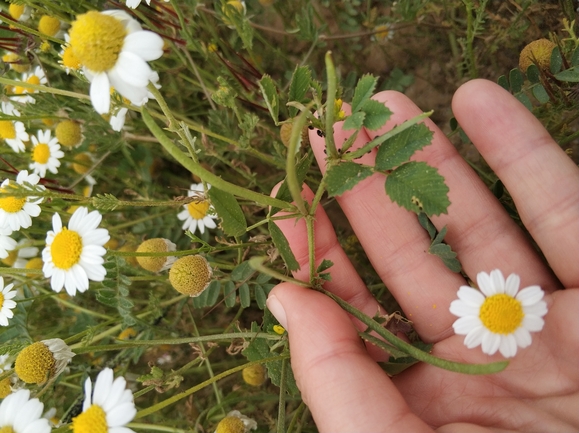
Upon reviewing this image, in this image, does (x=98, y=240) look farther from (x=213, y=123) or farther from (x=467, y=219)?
(x=467, y=219)

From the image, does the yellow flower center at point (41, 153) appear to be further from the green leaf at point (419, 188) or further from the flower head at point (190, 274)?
the green leaf at point (419, 188)

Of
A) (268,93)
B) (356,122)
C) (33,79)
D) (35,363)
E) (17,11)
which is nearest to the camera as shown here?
(356,122)

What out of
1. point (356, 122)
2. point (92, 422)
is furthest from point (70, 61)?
point (92, 422)

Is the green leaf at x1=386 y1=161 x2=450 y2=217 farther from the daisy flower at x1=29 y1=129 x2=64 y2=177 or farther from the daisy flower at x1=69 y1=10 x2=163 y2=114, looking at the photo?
the daisy flower at x1=29 y1=129 x2=64 y2=177

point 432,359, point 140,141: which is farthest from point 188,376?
point 432,359

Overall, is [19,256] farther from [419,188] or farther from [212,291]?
[419,188]

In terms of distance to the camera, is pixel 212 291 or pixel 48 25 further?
pixel 48 25

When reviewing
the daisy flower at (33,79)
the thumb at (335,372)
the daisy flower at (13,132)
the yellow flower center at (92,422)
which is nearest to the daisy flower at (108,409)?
the yellow flower center at (92,422)

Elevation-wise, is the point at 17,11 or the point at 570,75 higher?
the point at 570,75
